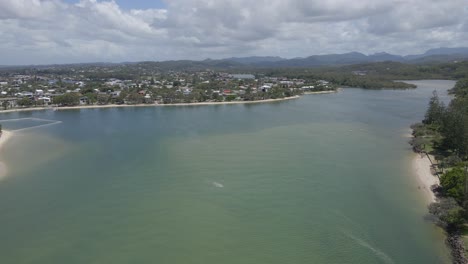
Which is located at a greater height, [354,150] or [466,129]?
[466,129]

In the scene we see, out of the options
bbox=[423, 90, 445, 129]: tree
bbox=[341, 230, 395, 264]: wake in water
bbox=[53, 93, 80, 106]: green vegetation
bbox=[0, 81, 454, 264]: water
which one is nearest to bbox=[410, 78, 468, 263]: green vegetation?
bbox=[423, 90, 445, 129]: tree

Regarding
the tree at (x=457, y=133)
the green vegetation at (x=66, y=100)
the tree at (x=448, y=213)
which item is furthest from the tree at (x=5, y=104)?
the tree at (x=457, y=133)

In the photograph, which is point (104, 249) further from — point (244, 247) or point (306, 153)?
point (306, 153)

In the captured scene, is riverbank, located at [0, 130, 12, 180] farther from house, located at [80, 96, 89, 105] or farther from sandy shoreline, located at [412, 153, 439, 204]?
sandy shoreline, located at [412, 153, 439, 204]

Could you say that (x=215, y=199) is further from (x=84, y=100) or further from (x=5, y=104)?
(x=5, y=104)

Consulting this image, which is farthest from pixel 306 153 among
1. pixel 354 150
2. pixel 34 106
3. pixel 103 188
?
pixel 34 106
